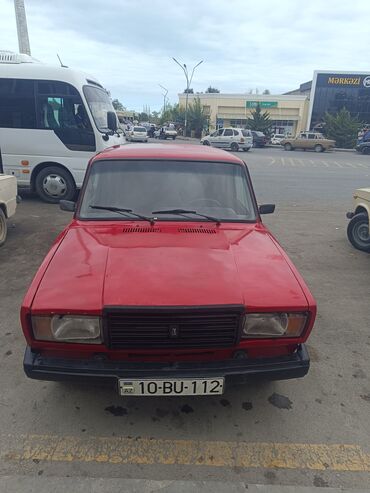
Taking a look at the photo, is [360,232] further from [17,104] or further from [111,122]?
[17,104]

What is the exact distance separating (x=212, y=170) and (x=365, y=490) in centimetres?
274

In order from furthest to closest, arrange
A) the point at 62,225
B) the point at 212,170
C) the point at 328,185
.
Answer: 1. the point at 328,185
2. the point at 62,225
3. the point at 212,170

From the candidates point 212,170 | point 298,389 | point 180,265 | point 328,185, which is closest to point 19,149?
point 212,170

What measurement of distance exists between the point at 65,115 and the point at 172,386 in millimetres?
7910

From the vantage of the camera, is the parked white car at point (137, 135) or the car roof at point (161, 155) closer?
the car roof at point (161, 155)

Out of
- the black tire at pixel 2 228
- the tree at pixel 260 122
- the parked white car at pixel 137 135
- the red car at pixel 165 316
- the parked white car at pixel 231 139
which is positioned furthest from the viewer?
the tree at pixel 260 122

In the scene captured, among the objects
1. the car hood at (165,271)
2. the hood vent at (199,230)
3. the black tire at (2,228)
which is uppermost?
the hood vent at (199,230)

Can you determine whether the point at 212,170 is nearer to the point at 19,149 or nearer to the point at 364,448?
the point at 364,448

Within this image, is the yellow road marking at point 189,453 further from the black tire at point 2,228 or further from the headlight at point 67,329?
the black tire at point 2,228

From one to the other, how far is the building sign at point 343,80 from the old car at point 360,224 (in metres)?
53.3

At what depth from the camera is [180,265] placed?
8.50ft

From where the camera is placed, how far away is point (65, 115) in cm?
866

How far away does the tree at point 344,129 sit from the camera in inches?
1677

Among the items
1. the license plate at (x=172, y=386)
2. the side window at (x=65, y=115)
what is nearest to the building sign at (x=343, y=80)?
the side window at (x=65, y=115)
